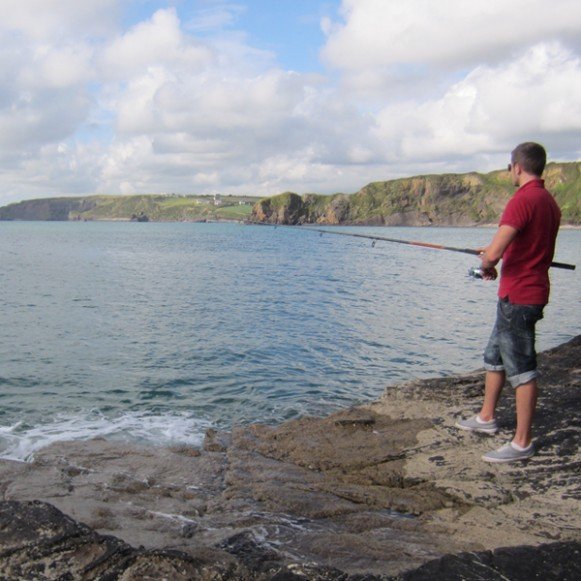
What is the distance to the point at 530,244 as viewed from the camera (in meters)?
5.90

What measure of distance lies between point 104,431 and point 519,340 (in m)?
6.91

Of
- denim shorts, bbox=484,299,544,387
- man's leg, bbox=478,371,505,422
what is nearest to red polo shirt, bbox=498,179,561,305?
denim shorts, bbox=484,299,544,387

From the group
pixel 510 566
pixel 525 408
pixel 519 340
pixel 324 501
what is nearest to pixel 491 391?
pixel 525 408

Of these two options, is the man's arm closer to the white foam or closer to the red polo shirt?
the red polo shirt

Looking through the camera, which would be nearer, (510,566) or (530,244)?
(510,566)

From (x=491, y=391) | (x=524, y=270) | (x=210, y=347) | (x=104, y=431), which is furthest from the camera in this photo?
(x=210, y=347)

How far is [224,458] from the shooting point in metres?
7.64

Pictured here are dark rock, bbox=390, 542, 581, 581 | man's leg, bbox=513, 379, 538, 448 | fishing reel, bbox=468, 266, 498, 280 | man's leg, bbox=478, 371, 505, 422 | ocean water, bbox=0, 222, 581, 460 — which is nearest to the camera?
dark rock, bbox=390, 542, 581, 581

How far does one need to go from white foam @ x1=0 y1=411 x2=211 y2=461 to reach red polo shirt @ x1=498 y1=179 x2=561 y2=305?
5.35 metres

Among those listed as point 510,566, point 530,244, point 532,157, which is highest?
point 532,157

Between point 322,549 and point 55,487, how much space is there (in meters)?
3.39

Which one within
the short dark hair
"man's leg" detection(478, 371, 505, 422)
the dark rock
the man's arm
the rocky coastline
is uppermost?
the short dark hair

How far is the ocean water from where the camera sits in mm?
10758

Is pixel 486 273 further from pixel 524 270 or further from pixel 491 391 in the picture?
pixel 491 391
